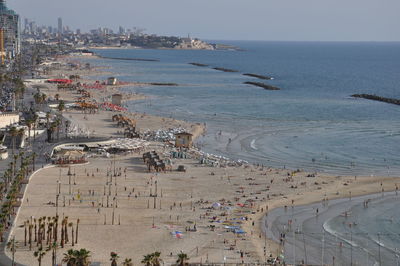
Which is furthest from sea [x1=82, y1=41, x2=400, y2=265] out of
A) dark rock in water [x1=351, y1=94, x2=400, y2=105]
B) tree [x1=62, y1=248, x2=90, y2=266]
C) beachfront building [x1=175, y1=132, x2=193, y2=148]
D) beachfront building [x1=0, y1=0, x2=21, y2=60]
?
beachfront building [x1=0, y1=0, x2=21, y2=60]

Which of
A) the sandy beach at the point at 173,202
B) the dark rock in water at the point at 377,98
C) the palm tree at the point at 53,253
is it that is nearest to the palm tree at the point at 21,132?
the sandy beach at the point at 173,202

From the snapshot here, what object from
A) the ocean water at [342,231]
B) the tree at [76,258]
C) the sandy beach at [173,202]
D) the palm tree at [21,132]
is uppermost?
the tree at [76,258]

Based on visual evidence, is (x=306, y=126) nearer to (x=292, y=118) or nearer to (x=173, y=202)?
(x=292, y=118)

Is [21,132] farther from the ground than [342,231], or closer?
farther from the ground

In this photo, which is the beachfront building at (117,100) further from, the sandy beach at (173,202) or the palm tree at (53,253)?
the palm tree at (53,253)

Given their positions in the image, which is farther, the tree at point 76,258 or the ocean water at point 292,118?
the ocean water at point 292,118

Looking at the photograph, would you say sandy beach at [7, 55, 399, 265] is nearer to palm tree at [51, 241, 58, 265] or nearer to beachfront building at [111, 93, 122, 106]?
palm tree at [51, 241, 58, 265]

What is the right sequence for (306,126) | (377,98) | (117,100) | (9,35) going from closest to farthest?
(306,126) → (117,100) → (377,98) → (9,35)

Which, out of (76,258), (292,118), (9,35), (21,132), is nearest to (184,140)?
(21,132)

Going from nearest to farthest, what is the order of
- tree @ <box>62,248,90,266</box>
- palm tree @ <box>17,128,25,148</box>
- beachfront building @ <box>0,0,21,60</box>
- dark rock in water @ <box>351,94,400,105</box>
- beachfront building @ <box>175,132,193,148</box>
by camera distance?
tree @ <box>62,248,90,266</box>
palm tree @ <box>17,128,25,148</box>
beachfront building @ <box>175,132,193,148</box>
dark rock in water @ <box>351,94,400,105</box>
beachfront building @ <box>0,0,21,60</box>
